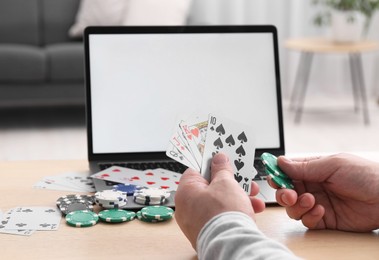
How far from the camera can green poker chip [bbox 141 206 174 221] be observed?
1.10m

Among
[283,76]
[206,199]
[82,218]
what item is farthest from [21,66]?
[206,199]

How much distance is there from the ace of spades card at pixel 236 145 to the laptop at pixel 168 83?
41cm

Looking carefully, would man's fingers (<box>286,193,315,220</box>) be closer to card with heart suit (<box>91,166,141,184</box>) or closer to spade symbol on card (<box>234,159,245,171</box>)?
spade symbol on card (<box>234,159,245,171</box>)

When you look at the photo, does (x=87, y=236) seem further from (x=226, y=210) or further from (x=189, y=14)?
(x=189, y=14)

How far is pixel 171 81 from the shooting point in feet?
4.98

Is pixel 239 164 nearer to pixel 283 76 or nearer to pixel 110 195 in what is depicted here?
pixel 110 195

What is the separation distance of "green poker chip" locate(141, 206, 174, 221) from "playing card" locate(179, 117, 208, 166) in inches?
5.2

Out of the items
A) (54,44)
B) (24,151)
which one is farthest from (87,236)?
(54,44)

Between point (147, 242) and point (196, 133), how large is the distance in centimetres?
18

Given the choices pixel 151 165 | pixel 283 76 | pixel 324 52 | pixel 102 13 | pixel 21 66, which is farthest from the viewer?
pixel 283 76

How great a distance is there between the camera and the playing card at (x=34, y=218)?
1.07 metres

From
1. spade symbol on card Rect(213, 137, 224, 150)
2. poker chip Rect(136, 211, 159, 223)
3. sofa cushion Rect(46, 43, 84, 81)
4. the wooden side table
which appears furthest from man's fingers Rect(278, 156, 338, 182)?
the wooden side table

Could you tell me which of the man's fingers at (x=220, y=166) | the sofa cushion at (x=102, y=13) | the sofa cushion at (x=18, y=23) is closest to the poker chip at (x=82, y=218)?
the man's fingers at (x=220, y=166)

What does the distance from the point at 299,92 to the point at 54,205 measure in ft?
13.4
